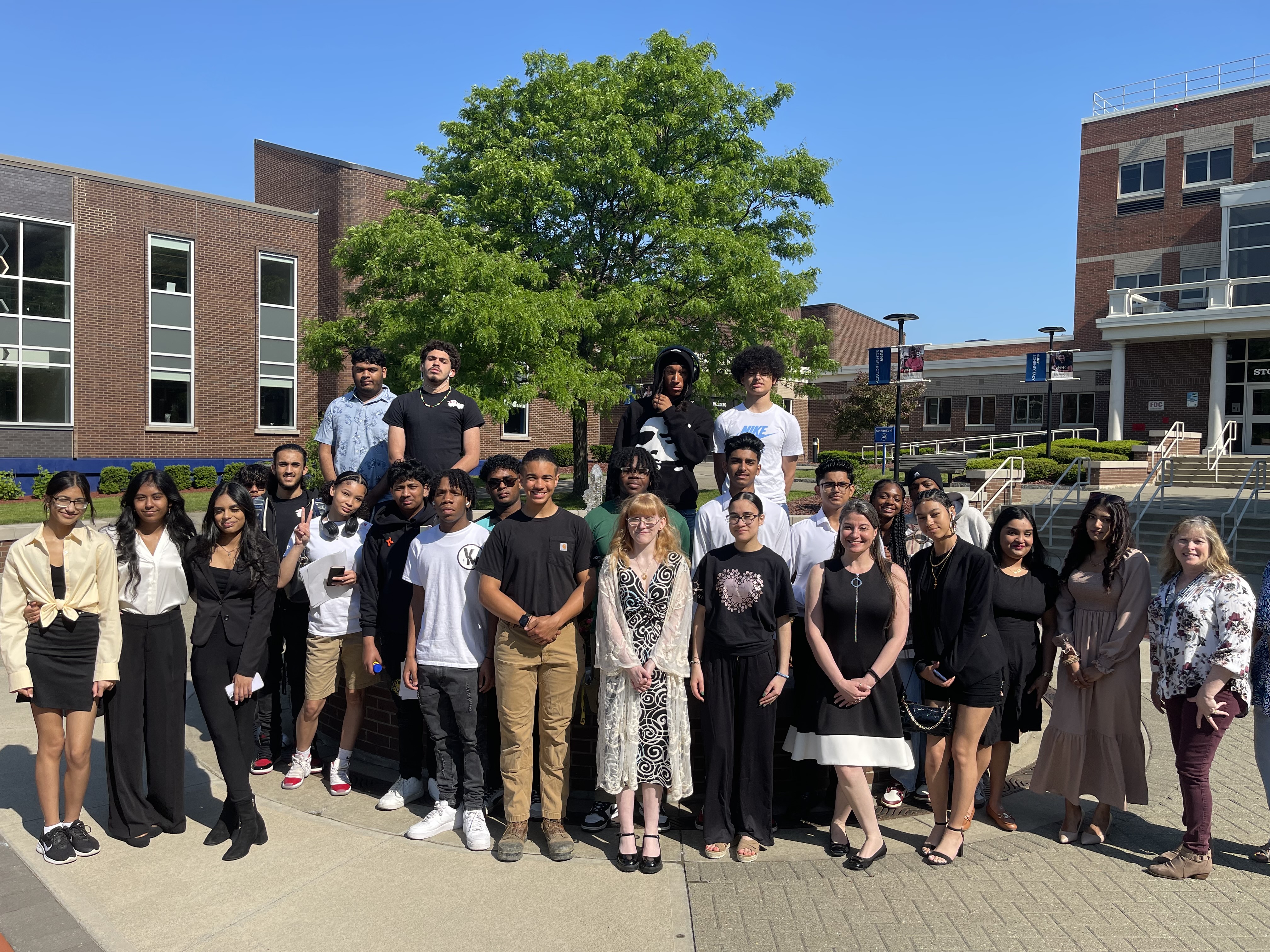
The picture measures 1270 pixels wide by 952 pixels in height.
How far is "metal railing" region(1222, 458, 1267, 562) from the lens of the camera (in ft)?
48.8

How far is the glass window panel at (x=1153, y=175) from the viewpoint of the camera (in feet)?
111

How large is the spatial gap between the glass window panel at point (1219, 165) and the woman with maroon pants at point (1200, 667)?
3538 centimetres

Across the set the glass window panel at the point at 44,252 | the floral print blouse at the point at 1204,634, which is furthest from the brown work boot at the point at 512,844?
the glass window panel at the point at 44,252

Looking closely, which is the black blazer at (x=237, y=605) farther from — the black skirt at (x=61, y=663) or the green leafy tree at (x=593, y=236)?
the green leafy tree at (x=593, y=236)

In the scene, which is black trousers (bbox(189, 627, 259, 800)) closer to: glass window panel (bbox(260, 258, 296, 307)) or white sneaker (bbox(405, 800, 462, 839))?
white sneaker (bbox(405, 800, 462, 839))

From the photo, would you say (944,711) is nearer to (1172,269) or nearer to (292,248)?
(292,248)

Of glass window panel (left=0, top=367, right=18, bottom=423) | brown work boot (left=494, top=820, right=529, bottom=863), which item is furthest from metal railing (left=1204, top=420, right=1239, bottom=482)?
glass window panel (left=0, top=367, right=18, bottom=423)

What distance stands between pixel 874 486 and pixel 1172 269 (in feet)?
115

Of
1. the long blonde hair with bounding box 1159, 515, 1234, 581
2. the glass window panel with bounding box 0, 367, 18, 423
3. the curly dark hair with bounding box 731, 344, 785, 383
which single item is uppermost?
the glass window panel with bounding box 0, 367, 18, 423

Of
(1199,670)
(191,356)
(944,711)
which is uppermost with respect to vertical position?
(191,356)

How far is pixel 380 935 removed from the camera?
3.78 meters

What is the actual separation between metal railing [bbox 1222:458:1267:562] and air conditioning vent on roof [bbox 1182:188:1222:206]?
16164 millimetres

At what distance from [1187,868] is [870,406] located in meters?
32.5

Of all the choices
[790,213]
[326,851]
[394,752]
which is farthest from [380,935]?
[790,213]
